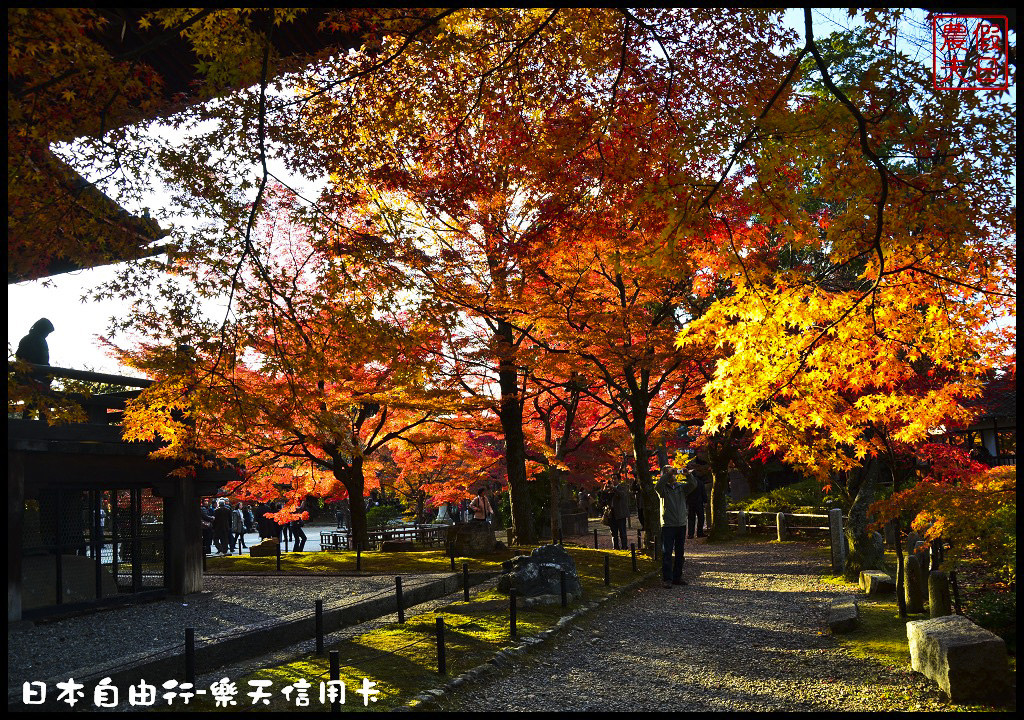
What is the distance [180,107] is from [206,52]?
2954mm

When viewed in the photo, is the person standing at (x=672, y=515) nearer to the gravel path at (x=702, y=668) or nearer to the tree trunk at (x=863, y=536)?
the gravel path at (x=702, y=668)

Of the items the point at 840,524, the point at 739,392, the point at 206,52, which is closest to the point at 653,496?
the point at 840,524

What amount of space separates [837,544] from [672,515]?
3.92 metres

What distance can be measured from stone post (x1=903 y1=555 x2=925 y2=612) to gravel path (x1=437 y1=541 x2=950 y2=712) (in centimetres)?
119

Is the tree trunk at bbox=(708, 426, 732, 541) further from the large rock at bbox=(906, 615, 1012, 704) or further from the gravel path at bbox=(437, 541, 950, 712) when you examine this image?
the large rock at bbox=(906, 615, 1012, 704)

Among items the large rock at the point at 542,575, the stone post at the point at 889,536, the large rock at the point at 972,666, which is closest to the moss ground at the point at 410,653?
the large rock at the point at 542,575

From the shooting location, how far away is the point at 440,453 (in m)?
23.5

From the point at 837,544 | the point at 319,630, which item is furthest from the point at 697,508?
the point at 319,630

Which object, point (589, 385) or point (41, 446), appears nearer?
point (41, 446)

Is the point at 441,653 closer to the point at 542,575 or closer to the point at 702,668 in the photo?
the point at 702,668

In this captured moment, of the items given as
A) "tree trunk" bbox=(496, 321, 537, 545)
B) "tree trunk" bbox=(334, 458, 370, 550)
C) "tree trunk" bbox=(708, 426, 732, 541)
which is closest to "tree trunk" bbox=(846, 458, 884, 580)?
"tree trunk" bbox=(496, 321, 537, 545)

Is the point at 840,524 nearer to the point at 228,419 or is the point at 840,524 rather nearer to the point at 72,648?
the point at 228,419

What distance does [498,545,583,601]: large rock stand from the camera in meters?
11.6

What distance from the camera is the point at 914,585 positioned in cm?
985
